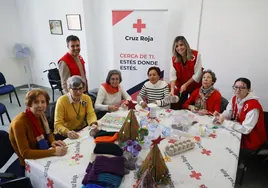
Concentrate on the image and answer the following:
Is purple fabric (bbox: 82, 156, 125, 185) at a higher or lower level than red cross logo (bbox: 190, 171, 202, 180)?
higher

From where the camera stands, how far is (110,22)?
390 centimetres

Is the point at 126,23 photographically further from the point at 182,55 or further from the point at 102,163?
the point at 102,163

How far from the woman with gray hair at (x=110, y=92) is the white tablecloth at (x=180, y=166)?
0.76 metres

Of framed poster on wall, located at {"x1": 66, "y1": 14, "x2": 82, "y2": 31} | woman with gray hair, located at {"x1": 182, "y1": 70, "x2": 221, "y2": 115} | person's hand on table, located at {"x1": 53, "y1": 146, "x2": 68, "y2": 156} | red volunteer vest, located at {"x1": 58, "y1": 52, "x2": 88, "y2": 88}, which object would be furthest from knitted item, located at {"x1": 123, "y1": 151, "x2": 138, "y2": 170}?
framed poster on wall, located at {"x1": 66, "y1": 14, "x2": 82, "y2": 31}

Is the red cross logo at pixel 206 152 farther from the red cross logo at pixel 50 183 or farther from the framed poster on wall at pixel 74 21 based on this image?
the framed poster on wall at pixel 74 21

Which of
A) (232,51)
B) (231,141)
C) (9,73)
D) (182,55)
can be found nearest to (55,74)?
(9,73)

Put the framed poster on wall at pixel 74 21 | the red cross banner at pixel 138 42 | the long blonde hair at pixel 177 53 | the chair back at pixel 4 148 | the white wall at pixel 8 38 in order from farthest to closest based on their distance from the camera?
the white wall at pixel 8 38 → the framed poster on wall at pixel 74 21 → the red cross banner at pixel 138 42 → the long blonde hair at pixel 177 53 → the chair back at pixel 4 148

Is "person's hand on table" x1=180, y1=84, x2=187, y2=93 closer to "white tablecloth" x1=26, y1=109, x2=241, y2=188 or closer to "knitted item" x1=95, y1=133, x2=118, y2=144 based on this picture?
"white tablecloth" x1=26, y1=109, x2=241, y2=188

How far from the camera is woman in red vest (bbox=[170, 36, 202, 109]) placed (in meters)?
2.50

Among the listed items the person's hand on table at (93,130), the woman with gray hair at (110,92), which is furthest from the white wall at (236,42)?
the person's hand on table at (93,130)

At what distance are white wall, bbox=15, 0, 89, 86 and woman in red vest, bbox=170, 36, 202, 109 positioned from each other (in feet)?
7.23

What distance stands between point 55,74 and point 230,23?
327 cm

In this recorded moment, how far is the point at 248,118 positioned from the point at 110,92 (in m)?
1.44

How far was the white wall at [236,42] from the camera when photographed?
283 centimetres
